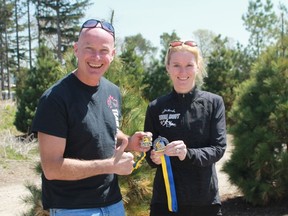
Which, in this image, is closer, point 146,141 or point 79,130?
point 79,130

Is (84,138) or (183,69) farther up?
(183,69)

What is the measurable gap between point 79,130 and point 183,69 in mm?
844

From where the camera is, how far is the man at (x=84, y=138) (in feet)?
6.56

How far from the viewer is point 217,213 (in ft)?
8.57

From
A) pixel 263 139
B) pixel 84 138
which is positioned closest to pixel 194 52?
pixel 84 138

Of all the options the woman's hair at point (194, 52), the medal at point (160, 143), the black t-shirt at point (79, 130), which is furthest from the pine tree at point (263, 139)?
the black t-shirt at point (79, 130)

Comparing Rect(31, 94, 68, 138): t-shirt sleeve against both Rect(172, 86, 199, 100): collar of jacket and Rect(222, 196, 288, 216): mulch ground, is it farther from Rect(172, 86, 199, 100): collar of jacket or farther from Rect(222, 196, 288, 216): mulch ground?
Rect(222, 196, 288, 216): mulch ground

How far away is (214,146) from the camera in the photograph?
2.55 metres

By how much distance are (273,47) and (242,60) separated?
1650 cm

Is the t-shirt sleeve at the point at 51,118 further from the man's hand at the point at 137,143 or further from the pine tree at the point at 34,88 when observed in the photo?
the pine tree at the point at 34,88

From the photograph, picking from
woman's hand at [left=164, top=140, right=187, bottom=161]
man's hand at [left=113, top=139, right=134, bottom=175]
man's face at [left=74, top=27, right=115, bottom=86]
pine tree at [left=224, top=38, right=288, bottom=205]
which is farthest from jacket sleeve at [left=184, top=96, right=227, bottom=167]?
pine tree at [left=224, top=38, right=288, bottom=205]

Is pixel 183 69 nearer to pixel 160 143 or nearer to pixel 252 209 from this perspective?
pixel 160 143

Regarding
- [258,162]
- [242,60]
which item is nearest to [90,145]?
[258,162]

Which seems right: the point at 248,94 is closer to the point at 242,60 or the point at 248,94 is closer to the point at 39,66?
the point at 39,66
